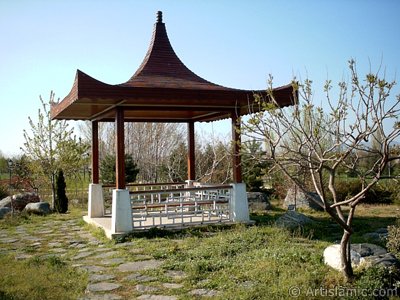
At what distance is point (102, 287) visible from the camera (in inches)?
210

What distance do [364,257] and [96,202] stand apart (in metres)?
7.94

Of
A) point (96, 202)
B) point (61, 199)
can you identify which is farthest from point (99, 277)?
point (61, 199)

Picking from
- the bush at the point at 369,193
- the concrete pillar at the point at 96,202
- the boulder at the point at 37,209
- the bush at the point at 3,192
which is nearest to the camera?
the concrete pillar at the point at 96,202

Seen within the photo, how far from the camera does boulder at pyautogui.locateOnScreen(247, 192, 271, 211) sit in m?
13.5

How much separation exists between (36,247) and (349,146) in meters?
6.32

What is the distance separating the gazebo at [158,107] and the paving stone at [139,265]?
2.21 m

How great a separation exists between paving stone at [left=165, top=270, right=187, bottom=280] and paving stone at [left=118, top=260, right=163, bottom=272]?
383 millimetres

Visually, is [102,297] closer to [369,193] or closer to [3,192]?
[369,193]

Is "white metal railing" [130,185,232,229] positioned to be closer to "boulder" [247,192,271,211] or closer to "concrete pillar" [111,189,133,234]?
"concrete pillar" [111,189,133,234]

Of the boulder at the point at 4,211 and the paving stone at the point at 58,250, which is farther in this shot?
the boulder at the point at 4,211

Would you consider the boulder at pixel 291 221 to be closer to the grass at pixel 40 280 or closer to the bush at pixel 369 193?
the grass at pixel 40 280

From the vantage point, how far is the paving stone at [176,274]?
5574mm

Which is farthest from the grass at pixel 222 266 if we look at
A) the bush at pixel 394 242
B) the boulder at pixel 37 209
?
the boulder at pixel 37 209

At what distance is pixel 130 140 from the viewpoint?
23.2 metres
